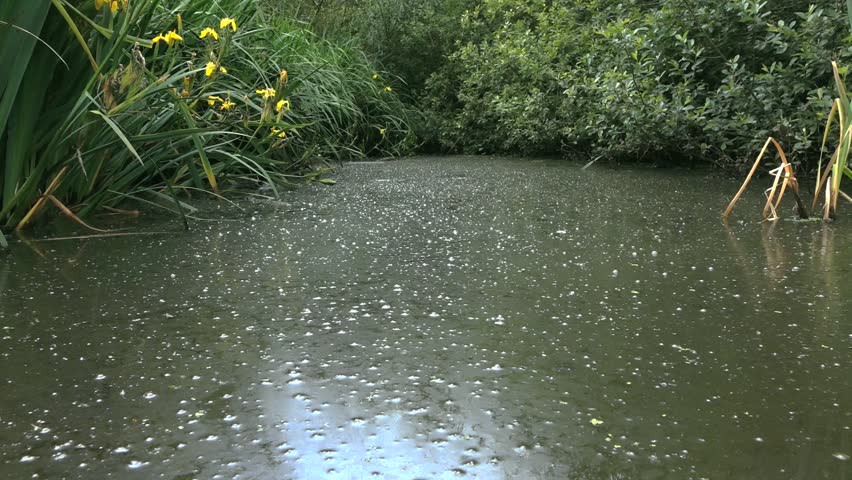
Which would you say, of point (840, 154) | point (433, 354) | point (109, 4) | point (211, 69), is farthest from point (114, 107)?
point (840, 154)

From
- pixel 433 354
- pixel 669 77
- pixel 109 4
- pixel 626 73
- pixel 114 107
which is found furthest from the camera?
pixel 669 77

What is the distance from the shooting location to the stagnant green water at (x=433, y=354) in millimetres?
716

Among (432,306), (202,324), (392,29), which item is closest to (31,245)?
(202,324)

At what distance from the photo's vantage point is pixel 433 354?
3.25ft

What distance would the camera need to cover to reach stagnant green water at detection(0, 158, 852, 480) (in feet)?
2.35

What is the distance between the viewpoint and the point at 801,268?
1.41 metres

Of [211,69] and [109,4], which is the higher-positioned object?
[109,4]

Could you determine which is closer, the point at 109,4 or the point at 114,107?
the point at 109,4

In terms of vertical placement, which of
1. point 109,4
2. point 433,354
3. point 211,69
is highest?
point 109,4

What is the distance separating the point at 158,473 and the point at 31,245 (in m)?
1.20

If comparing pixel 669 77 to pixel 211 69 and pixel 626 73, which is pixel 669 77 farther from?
pixel 211 69

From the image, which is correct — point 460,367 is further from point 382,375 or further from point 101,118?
point 101,118

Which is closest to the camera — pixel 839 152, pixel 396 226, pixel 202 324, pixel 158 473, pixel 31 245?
pixel 158 473

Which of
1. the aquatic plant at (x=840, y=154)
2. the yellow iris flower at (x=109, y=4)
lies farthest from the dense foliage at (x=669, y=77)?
the yellow iris flower at (x=109, y=4)
